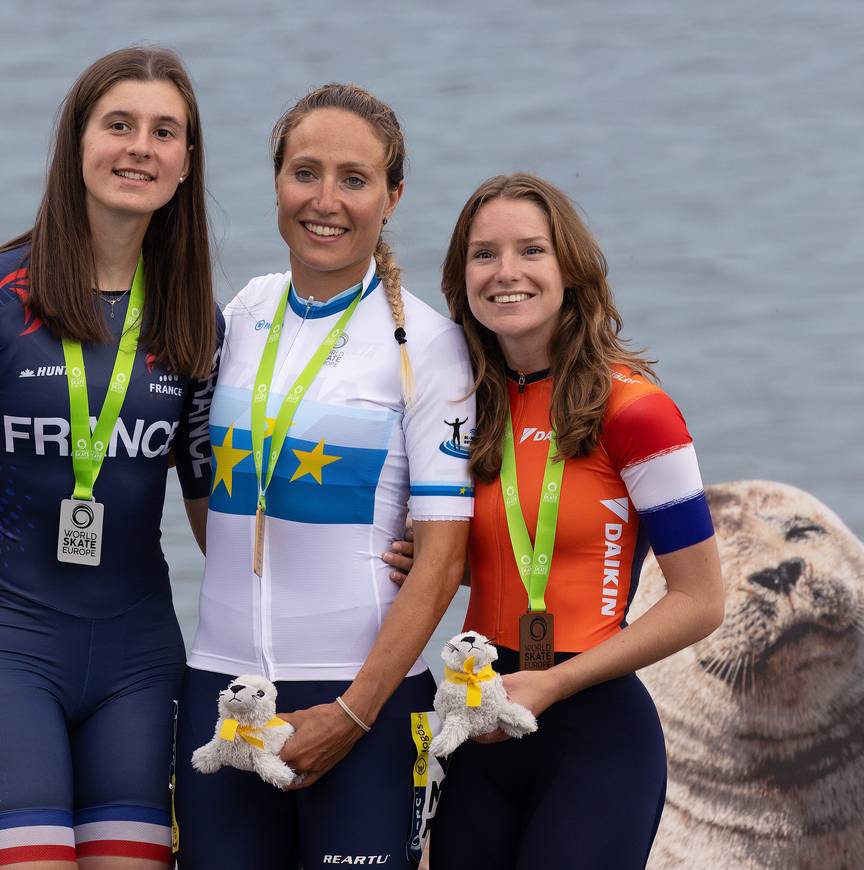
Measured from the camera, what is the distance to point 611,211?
19.9ft

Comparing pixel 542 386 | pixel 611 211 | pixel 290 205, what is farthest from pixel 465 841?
pixel 611 211

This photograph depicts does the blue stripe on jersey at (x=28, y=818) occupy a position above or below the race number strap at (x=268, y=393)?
below

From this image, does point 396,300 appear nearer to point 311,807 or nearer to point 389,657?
point 389,657

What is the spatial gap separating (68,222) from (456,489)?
0.84 meters

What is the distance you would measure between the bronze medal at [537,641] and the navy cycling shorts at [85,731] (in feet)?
2.16

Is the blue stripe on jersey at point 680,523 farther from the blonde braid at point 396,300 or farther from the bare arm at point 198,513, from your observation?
the bare arm at point 198,513

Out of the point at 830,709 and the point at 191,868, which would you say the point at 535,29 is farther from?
the point at 191,868

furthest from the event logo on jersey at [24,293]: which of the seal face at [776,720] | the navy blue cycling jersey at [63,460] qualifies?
the seal face at [776,720]

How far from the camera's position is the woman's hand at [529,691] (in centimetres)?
239

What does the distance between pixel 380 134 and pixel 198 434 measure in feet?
2.17

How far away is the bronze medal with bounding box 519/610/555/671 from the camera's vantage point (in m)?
2.49

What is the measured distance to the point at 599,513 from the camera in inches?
98.7

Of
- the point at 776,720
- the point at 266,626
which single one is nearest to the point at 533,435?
the point at 266,626

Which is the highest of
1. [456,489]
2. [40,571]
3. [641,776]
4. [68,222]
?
[68,222]
